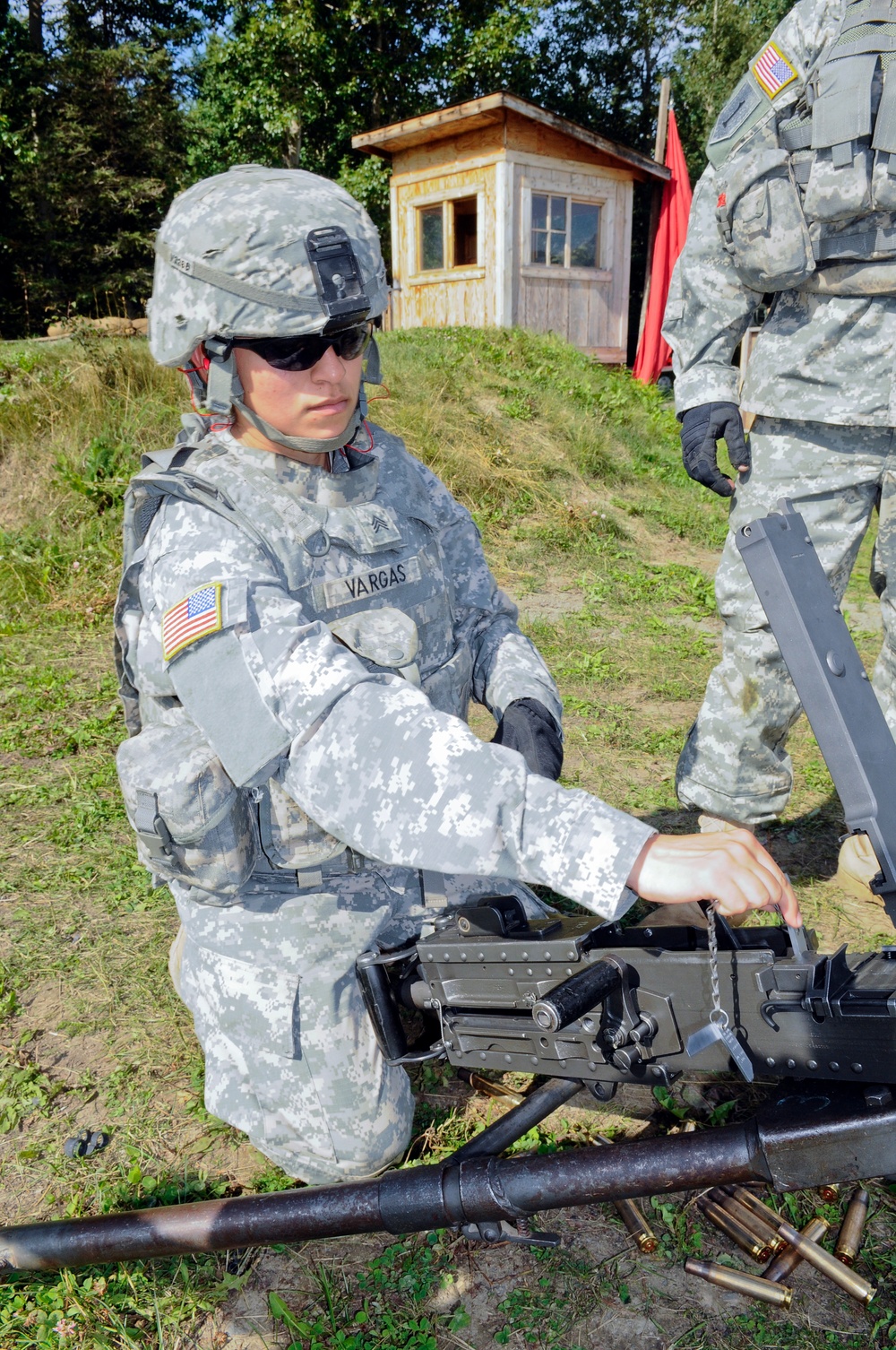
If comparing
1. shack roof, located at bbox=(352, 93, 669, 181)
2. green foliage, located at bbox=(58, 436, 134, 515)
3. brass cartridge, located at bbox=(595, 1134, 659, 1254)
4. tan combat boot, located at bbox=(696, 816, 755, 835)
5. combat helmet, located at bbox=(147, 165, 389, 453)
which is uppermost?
shack roof, located at bbox=(352, 93, 669, 181)

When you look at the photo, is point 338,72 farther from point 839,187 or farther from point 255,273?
point 255,273

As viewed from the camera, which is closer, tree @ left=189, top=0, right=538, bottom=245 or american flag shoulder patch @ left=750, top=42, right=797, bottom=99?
american flag shoulder patch @ left=750, top=42, right=797, bottom=99

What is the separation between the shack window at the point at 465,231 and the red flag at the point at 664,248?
122 inches

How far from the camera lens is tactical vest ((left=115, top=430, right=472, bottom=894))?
2.07 meters

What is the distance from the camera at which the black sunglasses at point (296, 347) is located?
2118 mm

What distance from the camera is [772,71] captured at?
10.1 ft

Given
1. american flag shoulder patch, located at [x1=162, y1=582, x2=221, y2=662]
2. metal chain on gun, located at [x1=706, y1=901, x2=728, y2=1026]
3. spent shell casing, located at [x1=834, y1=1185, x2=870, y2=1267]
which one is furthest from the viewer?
spent shell casing, located at [x1=834, y1=1185, x2=870, y2=1267]

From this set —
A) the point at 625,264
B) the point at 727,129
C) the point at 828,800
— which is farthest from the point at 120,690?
the point at 625,264

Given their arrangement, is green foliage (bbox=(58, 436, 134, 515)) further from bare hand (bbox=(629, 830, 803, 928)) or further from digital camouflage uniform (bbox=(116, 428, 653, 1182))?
bare hand (bbox=(629, 830, 803, 928))

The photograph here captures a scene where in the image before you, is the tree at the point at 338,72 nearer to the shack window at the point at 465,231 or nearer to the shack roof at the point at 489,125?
the shack window at the point at 465,231

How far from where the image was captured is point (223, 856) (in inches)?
85.1

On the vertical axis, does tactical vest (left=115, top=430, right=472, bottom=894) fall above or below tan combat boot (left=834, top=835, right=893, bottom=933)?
above

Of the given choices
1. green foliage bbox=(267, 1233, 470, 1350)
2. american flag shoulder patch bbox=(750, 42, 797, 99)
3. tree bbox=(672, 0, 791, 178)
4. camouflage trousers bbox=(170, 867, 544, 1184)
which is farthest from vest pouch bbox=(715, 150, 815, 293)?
tree bbox=(672, 0, 791, 178)

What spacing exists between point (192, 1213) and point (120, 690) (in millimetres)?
1180
